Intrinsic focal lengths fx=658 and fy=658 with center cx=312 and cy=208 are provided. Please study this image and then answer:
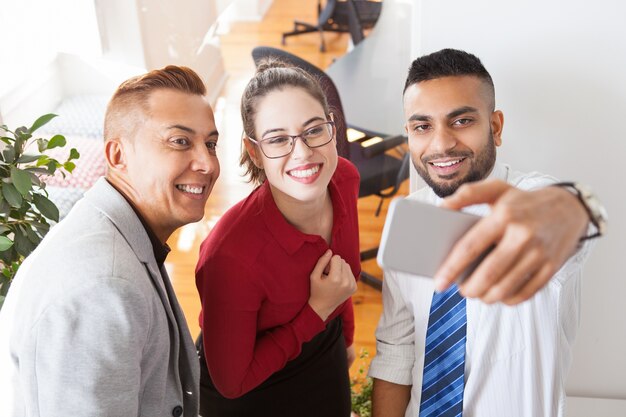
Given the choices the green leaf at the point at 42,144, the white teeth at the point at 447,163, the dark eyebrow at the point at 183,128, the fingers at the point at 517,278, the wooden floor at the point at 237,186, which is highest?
the dark eyebrow at the point at 183,128

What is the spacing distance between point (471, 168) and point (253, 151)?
→ 1.66ft

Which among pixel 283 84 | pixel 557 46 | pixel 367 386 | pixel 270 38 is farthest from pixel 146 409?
pixel 270 38

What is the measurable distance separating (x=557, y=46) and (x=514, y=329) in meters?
0.74

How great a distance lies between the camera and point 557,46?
1655 millimetres

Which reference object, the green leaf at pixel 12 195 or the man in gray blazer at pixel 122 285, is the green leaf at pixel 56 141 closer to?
the green leaf at pixel 12 195

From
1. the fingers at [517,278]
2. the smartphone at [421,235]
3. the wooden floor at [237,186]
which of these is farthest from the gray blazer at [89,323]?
the wooden floor at [237,186]

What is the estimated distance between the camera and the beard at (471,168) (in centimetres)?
146

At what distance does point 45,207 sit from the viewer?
5.61ft

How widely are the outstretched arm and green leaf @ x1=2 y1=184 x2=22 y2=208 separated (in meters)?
1.14

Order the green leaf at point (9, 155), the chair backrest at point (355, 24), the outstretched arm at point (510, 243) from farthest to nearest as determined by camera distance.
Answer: the chair backrest at point (355, 24), the green leaf at point (9, 155), the outstretched arm at point (510, 243)

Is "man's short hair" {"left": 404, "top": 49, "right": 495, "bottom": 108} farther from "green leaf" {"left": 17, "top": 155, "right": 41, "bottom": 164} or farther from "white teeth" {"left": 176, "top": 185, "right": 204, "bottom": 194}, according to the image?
"green leaf" {"left": 17, "top": 155, "right": 41, "bottom": 164}

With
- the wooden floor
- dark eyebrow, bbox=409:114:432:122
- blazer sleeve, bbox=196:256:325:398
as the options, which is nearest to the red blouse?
blazer sleeve, bbox=196:256:325:398

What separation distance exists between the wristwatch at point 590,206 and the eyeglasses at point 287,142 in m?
0.70

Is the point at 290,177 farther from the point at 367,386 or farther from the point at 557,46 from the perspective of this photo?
the point at 367,386
